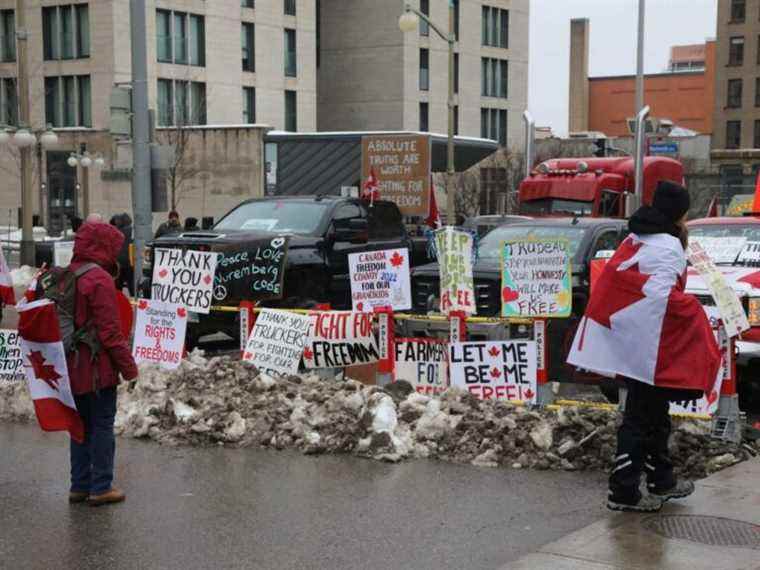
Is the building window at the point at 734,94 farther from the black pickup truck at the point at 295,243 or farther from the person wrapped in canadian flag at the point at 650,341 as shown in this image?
the person wrapped in canadian flag at the point at 650,341

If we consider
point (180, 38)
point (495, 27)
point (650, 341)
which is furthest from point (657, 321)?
point (495, 27)

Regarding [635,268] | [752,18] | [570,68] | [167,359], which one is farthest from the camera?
[570,68]

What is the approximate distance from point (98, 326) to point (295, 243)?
7081mm

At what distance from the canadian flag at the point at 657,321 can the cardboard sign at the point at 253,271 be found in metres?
5.60

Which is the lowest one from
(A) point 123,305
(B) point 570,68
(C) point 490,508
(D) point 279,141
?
(C) point 490,508

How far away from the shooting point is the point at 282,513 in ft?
23.0

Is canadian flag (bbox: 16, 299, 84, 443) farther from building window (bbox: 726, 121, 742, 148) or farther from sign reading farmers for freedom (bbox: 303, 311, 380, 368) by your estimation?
building window (bbox: 726, 121, 742, 148)

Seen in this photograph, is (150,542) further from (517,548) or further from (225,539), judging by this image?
(517,548)

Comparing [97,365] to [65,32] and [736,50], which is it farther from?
[736,50]

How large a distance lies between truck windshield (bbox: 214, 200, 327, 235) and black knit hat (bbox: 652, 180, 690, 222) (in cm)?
803

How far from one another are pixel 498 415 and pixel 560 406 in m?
0.54

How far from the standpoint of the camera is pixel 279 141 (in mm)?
31172

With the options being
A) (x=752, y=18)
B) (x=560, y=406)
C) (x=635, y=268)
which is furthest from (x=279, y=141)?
(x=752, y=18)

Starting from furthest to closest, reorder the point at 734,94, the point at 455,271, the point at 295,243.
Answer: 1. the point at 734,94
2. the point at 295,243
3. the point at 455,271
